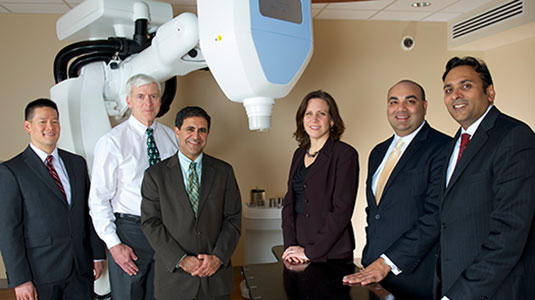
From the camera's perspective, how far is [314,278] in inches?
49.3

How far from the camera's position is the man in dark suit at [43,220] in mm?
1506

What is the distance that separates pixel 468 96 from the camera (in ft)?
3.83

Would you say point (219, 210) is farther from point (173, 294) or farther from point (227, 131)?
point (227, 131)

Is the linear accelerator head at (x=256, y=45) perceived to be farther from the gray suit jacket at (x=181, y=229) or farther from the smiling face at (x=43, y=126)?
the smiling face at (x=43, y=126)

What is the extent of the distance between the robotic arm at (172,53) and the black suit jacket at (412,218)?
2.40 ft

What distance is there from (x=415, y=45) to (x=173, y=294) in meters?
3.02

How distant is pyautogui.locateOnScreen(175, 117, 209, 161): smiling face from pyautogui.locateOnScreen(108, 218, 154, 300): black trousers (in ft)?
1.28

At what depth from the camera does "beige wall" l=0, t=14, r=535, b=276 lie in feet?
10.2

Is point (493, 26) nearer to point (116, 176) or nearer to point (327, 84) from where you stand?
point (327, 84)

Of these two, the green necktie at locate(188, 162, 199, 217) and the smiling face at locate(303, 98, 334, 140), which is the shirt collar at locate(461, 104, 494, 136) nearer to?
the smiling face at locate(303, 98, 334, 140)

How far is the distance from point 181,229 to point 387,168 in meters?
0.80

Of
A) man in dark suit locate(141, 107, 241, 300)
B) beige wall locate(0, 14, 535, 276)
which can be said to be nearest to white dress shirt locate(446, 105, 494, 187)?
man in dark suit locate(141, 107, 241, 300)

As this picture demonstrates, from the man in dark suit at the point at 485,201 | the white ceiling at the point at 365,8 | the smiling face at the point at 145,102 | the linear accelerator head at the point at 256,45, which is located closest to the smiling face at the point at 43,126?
the smiling face at the point at 145,102

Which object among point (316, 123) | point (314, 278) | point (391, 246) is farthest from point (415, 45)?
point (314, 278)
